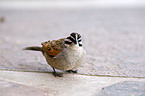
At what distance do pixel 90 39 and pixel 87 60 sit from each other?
1627mm

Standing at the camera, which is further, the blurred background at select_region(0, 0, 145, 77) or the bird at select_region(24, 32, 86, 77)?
the blurred background at select_region(0, 0, 145, 77)

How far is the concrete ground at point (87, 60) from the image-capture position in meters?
2.67

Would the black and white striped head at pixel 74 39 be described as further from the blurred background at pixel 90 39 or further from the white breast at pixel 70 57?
the blurred background at pixel 90 39

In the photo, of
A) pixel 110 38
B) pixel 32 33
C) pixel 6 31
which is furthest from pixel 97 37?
pixel 6 31

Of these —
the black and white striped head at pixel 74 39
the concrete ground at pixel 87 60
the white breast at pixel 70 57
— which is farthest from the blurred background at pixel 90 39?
the black and white striped head at pixel 74 39

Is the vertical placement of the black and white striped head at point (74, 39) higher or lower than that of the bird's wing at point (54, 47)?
higher

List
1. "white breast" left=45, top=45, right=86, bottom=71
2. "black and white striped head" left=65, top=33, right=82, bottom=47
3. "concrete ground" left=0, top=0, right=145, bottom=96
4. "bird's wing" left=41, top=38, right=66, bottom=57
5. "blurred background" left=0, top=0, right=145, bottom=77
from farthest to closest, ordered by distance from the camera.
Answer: "blurred background" left=0, top=0, right=145, bottom=77, "bird's wing" left=41, top=38, right=66, bottom=57, "white breast" left=45, top=45, right=86, bottom=71, "black and white striped head" left=65, top=33, right=82, bottom=47, "concrete ground" left=0, top=0, right=145, bottom=96

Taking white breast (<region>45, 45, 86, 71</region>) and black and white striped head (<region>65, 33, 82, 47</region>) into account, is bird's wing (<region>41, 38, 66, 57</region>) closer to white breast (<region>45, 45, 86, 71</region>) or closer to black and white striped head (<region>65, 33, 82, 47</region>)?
white breast (<region>45, 45, 86, 71</region>)

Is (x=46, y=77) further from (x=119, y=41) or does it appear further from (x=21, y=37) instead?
(x=21, y=37)

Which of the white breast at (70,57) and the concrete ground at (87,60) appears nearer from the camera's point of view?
the concrete ground at (87,60)

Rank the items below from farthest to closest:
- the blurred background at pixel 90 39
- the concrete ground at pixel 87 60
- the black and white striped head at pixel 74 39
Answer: the blurred background at pixel 90 39 → the black and white striped head at pixel 74 39 → the concrete ground at pixel 87 60

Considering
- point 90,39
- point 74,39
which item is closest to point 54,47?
point 74,39

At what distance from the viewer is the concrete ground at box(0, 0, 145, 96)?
2.67 meters

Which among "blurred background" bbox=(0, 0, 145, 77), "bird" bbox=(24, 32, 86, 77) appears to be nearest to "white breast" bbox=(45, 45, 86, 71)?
"bird" bbox=(24, 32, 86, 77)
